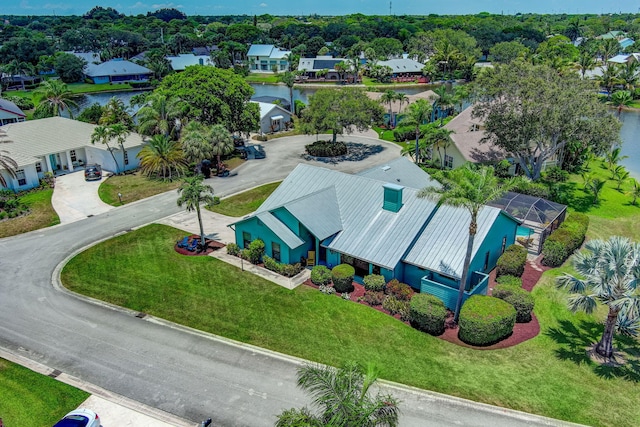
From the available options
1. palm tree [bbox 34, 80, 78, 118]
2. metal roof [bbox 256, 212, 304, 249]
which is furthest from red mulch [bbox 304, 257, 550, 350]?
palm tree [bbox 34, 80, 78, 118]

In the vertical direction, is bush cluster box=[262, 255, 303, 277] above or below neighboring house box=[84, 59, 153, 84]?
below

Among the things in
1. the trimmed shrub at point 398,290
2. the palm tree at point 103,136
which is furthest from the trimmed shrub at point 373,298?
the palm tree at point 103,136

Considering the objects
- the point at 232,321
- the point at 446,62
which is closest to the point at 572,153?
the point at 232,321

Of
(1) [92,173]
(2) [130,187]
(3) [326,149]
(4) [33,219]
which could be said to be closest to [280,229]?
(4) [33,219]

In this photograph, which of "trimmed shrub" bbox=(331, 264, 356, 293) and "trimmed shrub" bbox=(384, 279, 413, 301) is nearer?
"trimmed shrub" bbox=(384, 279, 413, 301)

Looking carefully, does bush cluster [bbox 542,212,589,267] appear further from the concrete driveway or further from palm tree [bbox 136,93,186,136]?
palm tree [bbox 136,93,186,136]

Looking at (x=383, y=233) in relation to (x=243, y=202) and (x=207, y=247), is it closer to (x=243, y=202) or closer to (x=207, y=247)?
(x=207, y=247)
